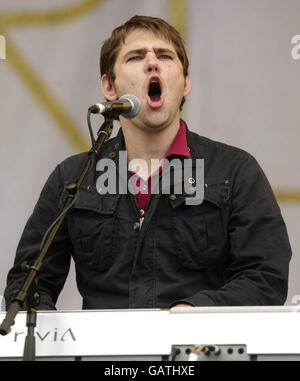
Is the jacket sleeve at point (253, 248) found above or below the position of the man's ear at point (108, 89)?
below

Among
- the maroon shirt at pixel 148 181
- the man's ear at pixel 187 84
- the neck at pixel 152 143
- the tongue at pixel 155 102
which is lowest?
the maroon shirt at pixel 148 181

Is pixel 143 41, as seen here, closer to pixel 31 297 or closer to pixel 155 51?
pixel 155 51

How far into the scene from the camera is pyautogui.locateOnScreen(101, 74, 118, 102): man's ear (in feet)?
9.32

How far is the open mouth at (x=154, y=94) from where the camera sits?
2572 mm

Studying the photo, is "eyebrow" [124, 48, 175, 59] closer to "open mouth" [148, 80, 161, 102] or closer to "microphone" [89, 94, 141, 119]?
"open mouth" [148, 80, 161, 102]

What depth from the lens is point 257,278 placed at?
2.31m

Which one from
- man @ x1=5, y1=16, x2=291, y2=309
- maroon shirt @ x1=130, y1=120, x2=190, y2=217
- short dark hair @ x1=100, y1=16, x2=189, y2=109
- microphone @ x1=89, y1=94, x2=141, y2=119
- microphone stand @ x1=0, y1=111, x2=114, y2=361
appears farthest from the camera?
short dark hair @ x1=100, y1=16, x2=189, y2=109

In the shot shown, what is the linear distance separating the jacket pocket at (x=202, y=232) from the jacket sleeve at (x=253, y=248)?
37 mm

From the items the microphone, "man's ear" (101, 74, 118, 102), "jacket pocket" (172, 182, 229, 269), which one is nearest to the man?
"jacket pocket" (172, 182, 229, 269)

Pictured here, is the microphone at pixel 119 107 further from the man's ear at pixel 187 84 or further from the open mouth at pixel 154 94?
the man's ear at pixel 187 84

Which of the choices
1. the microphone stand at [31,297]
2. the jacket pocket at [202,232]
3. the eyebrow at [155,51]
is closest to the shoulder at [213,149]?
the jacket pocket at [202,232]
